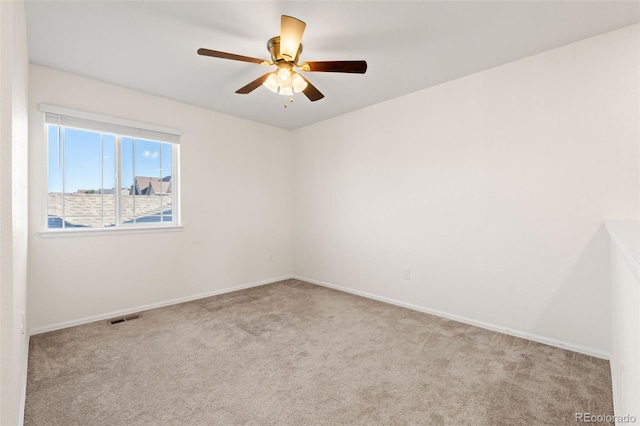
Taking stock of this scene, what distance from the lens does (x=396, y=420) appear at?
1666 millimetres

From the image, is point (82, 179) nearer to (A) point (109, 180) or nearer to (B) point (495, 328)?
(A) point (109, 180)

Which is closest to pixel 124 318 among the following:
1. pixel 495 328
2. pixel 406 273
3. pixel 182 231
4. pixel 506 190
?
pixel 182 231

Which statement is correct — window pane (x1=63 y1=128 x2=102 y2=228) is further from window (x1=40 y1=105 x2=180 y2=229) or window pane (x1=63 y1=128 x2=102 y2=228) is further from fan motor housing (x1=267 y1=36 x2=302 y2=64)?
fan motor housing (x1=267 y1=36 x2=302 y2=64)

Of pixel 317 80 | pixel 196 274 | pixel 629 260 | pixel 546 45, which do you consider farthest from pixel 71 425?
pixel 546 45

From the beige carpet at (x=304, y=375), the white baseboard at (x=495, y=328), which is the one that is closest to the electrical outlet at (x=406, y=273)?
the white baseboard at (x=495, y=328)

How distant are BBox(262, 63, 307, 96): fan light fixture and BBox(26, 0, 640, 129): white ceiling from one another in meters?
0.35

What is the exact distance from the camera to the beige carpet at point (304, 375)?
1.72 m

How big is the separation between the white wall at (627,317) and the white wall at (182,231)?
3.94m

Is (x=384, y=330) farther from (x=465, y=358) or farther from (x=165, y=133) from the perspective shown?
(x=165, y=133)

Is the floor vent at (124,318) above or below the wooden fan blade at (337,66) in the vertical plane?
below

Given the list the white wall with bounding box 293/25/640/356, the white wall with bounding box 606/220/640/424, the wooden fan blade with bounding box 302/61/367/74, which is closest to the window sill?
the white wall with bounding box 293/25/640/356

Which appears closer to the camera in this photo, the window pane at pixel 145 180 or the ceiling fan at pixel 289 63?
the ceiling fan at pixel 289 63

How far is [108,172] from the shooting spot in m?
3.27

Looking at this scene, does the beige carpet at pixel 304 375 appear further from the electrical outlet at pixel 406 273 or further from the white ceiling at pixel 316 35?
the white ceiling at pixel 316 35
